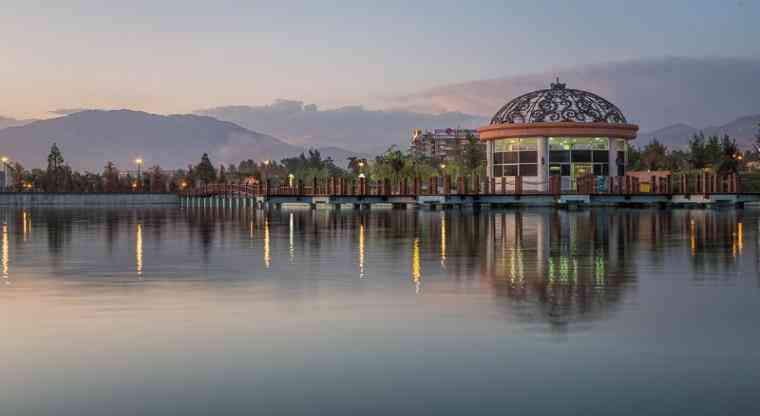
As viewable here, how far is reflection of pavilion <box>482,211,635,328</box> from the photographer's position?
12352 mm

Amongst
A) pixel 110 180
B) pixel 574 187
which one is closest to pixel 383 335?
pixel 574 187

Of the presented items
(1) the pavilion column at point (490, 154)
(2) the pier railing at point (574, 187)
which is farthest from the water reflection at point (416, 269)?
(1) the pavilion column at point (490, 154)

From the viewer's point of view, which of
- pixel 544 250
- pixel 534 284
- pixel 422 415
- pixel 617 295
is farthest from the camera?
pixel 544 250

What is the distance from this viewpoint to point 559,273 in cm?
1714

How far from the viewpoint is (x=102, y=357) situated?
9164 mm

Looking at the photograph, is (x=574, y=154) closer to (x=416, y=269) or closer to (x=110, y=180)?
(x=416, y=269)

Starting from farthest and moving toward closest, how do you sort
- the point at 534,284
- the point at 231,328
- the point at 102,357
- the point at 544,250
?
the point at 544,250
the point at 534,284
the point at 231,328
the point at 102,357

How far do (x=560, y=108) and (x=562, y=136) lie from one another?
101 inches

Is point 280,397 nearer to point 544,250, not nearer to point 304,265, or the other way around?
point 304,265

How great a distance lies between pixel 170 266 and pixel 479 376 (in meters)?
12.6

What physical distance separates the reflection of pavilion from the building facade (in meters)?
46.9

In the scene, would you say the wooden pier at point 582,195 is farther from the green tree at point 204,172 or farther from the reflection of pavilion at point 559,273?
the green tree at point 204,172

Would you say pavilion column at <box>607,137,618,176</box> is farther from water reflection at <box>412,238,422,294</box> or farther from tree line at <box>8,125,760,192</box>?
water reflection at <box>412,238,422,294</box>

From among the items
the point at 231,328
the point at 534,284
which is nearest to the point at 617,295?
the point at 534,284
